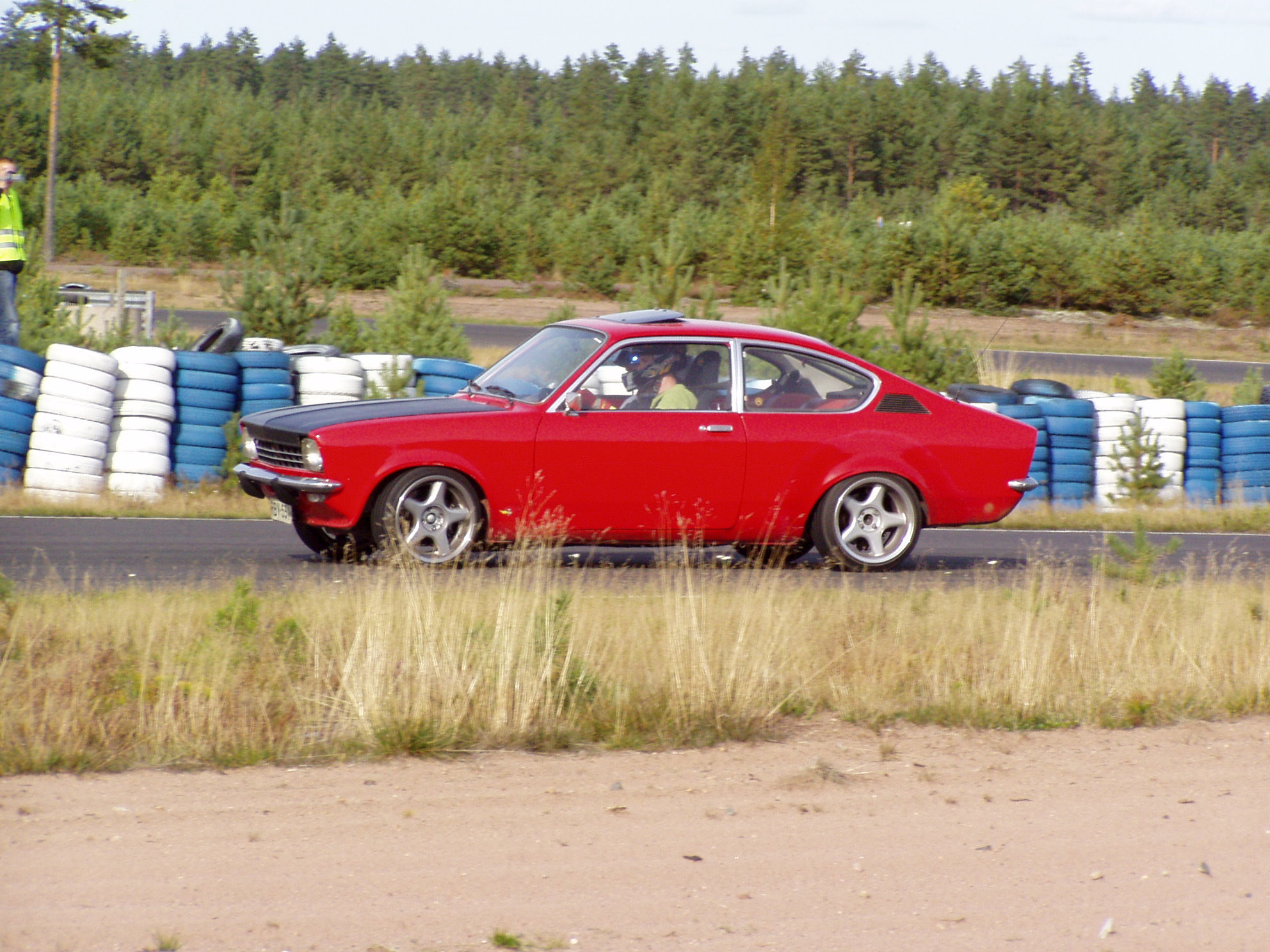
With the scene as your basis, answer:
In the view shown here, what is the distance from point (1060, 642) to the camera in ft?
24.9

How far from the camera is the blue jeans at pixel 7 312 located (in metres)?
14.4

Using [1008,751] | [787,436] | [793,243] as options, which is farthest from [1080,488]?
[793,243]

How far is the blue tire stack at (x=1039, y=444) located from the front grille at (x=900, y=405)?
6260mm

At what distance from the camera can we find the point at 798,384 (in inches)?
397

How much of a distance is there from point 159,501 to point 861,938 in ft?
31.7

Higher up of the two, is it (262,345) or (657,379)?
(262,345)

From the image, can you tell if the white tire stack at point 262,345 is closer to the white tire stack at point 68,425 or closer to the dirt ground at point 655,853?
the white tire stack at point 68,425

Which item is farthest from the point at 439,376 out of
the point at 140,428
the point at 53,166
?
the point at 53,166

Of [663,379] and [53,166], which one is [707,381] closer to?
[663,379]

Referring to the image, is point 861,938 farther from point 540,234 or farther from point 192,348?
point 540,234

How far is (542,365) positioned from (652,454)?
97cm

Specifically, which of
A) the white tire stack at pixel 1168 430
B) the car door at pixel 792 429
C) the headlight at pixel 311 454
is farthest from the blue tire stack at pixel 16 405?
the white tire stack at pixel 1168 430

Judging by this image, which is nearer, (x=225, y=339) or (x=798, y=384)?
(x=798, y=384)

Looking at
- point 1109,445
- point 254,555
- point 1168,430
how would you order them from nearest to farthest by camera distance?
point 254,555, point 1109,445, point 1168,430
